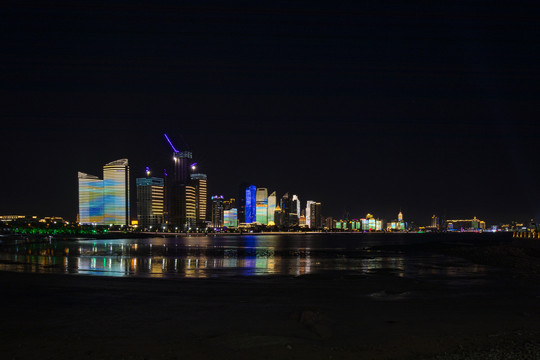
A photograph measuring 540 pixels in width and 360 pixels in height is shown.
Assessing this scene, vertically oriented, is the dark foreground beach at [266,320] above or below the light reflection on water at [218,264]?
above

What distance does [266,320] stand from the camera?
1500 cm

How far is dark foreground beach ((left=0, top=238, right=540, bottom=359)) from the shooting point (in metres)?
11.3

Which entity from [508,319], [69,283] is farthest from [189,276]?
[508,319]

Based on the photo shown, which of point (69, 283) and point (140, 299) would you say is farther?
point (69, 283)

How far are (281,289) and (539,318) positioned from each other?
11715 mm

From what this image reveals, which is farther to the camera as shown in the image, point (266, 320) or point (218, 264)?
point (218, 264)

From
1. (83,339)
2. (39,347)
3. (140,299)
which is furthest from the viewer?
(140,299)

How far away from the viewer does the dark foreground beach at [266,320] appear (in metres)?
11.3

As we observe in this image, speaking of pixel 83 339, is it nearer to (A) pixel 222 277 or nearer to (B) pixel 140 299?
(B) pixel 140 299

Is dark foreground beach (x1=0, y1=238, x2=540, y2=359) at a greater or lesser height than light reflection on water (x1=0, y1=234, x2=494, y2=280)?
greater

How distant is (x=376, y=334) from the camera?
520 inches

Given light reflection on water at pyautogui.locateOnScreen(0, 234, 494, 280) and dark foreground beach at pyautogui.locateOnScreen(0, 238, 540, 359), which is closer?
dark foreground beach at pyautogui.locateOnScreen(0, 238, 540, 359)

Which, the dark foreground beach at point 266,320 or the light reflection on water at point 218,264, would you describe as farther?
the light reflection on water at point 218,264

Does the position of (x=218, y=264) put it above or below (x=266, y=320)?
below
